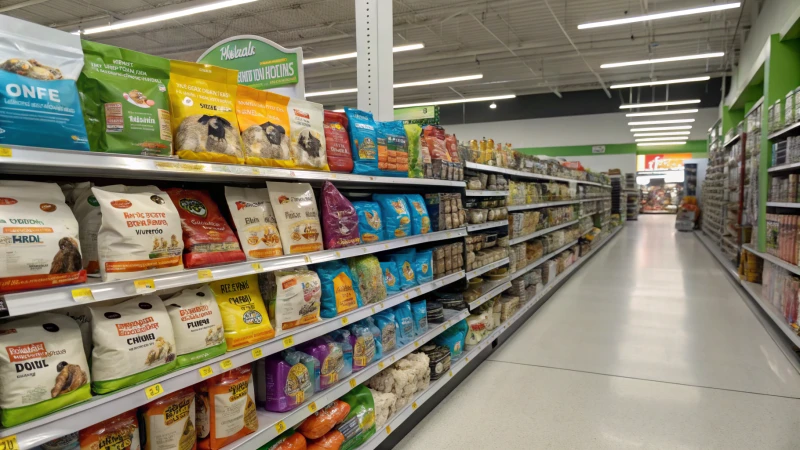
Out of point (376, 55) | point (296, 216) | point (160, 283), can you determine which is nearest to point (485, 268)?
point (376, 55)

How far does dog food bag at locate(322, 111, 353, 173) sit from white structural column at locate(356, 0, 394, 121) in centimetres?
74

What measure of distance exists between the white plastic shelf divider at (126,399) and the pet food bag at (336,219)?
38cm

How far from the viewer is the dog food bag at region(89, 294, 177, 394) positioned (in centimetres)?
131

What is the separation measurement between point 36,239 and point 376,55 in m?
2.38

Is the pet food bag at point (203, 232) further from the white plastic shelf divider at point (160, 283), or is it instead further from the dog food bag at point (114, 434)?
the dog food bag at point (114, 434)

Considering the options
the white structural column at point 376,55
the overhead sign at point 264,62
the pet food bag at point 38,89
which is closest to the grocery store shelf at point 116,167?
the pet food bag at point 38,89

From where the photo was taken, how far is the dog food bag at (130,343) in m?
1.31

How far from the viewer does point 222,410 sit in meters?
1.65

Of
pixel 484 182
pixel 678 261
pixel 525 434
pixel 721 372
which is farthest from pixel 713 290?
pixel 525 434

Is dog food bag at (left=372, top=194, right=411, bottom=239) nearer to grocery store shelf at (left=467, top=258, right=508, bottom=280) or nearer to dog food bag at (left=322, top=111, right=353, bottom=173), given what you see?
dog food bag at (left=322, top=111, right=353, bottom=173)

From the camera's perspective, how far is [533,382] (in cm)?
354

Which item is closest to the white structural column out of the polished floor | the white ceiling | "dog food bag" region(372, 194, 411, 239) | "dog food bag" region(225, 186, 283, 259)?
"dog food bag" region(372, 194, 411, 239)

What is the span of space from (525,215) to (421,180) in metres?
2.81

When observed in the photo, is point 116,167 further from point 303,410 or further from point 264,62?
point 264,62
